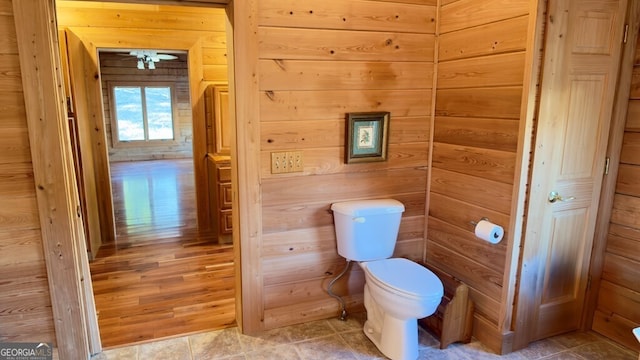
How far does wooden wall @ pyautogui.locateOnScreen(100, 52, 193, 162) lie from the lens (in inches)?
353

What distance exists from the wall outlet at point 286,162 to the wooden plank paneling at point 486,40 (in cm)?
108

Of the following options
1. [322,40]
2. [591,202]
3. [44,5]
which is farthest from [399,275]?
[44,5]

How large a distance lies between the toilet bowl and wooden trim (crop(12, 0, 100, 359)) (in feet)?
5.02

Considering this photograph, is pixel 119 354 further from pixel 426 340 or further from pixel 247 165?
pixel 426 340

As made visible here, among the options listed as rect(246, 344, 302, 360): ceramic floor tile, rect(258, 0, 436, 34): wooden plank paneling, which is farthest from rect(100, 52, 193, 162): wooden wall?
rect(246, 344, 302, 360): ceramic floor tile

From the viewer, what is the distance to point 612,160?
2.31 m

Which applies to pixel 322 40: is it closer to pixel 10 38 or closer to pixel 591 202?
pixel 10 38

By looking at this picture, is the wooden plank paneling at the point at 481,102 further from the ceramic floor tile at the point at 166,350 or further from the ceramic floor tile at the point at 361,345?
the ceramic floor tile at the point at 166,350

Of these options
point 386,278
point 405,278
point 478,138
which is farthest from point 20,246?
point 478,138

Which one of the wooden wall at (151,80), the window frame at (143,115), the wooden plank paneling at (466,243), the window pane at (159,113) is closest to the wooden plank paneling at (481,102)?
the wooden plank paneling at (466,243)

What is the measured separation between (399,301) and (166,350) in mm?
1330

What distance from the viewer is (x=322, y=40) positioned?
2.35 m

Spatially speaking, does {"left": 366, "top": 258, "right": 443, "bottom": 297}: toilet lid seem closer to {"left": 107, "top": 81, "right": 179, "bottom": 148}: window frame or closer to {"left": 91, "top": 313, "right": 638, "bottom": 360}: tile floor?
{"left": 91, "top": 313, "right": 638, "bottom": 360}: tile floor

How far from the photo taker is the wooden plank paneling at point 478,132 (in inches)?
84.3
